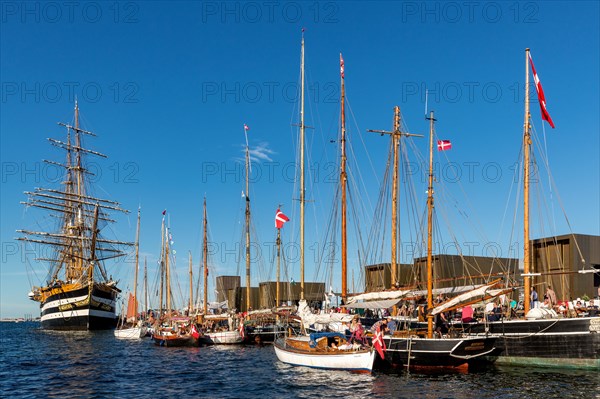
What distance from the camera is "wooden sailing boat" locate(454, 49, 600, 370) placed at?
31719mm

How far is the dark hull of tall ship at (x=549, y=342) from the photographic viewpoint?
3169 centimetres

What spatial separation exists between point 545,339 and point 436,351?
6232mm

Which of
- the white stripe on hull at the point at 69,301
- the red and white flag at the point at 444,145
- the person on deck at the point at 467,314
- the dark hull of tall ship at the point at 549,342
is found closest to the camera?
the dark hull of tall ship at the point at 549,342

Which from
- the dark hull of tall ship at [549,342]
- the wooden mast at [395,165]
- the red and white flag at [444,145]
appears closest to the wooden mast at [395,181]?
the wooden mast at [395,165]

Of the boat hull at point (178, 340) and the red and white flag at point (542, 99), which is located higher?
the red and white flag at point (542, 99)

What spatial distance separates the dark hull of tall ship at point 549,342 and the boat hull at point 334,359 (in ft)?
26.4

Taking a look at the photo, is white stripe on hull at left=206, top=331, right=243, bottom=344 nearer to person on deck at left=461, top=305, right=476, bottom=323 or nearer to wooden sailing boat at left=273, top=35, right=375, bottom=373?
wooden sailing boat at left=273, top=35, right=375, bottom=373

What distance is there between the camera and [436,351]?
109ft

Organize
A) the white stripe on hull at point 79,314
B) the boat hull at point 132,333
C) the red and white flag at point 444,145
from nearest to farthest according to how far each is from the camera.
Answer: the red and white flag at point 444,145, the boat hull at point 132,333, the white stripe on hull at point 79,314

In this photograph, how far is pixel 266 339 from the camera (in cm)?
6112

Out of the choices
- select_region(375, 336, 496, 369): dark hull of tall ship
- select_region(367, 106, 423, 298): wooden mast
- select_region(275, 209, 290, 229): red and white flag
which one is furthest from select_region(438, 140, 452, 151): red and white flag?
select_region(275, 209, 290, 229): red and white flag

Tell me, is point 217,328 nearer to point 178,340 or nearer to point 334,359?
point 178,340

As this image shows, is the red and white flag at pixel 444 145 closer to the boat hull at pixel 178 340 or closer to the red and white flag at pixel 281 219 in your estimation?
the red and white flag at pixel 281 219

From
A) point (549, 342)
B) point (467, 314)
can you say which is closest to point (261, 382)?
point (467, 314)
